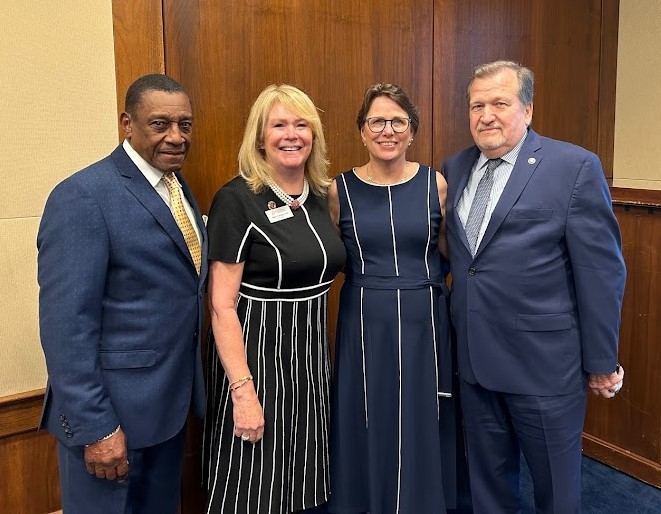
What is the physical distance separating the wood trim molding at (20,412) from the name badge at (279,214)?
3.15ft

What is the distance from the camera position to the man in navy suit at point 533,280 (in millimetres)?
2025

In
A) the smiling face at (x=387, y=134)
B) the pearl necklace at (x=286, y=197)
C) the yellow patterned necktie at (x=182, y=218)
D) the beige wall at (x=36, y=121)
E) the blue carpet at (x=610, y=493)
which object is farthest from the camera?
the blue carpet at (x=610, y=493)

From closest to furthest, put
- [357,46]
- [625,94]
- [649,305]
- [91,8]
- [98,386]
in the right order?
1. [98,386]
2. [91,8]
3. [357,46]
4. [649,305]
5. [625,94]

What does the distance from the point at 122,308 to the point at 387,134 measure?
107 cm

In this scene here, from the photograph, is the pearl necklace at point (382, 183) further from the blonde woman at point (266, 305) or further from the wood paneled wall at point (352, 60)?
the wood paneled wall at point (352, 60)

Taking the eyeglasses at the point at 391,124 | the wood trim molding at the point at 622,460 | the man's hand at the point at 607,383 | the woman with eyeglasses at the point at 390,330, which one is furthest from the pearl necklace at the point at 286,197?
the wood trim molding at the point at 622,460

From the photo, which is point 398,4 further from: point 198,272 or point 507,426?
point 507,426

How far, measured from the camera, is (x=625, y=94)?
3266mm

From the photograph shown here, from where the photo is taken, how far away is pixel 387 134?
2.21m

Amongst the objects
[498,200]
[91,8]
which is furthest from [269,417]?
[91,8]

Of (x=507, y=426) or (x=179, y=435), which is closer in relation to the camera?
(x=179, y=435)

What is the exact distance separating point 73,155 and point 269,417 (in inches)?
42.0

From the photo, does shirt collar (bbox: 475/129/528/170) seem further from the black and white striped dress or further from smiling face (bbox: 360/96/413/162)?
the black and white striped dress

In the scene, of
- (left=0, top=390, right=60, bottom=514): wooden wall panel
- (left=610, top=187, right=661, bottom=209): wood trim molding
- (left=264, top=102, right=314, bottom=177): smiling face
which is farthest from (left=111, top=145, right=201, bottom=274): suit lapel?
(left=610, top=187, right=661, bottom=209): wood trim molding
